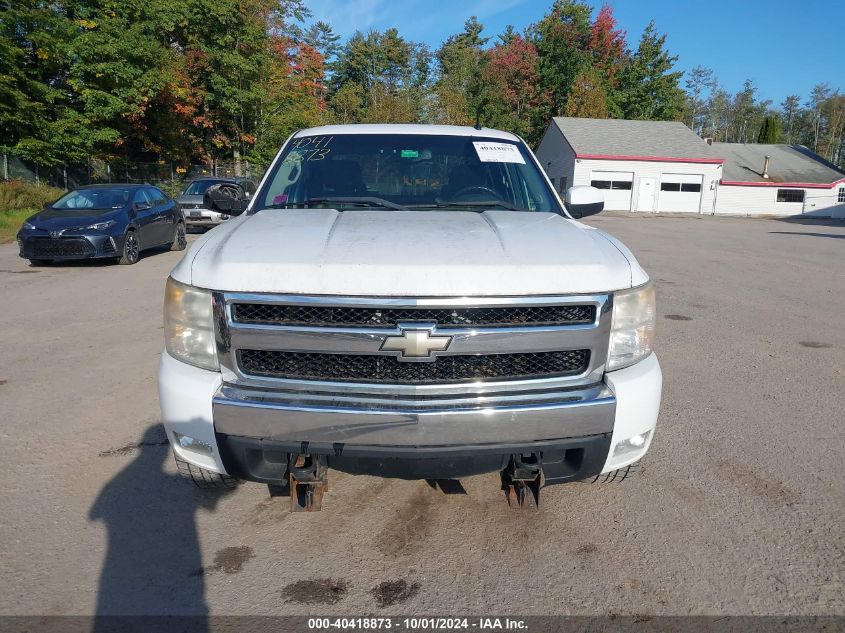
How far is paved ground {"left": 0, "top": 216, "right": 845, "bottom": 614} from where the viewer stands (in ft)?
8.18

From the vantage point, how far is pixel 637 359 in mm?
2715

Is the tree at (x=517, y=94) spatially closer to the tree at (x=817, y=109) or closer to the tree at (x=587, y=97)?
the tree at (x=587, y=97)

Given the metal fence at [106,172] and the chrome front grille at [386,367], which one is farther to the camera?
the metal fence at [106,172]

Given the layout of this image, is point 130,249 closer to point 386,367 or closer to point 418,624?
point 386,367

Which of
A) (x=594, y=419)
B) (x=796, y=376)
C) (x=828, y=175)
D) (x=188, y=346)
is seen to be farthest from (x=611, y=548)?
(x=828, y=175)

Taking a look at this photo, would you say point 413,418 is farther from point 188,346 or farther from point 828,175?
point 828,175

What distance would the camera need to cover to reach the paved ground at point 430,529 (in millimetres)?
2494

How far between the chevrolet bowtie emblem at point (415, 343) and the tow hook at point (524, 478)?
577 mm

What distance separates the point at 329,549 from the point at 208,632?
0.64m

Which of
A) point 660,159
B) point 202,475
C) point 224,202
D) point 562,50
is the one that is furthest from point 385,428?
point 562,50

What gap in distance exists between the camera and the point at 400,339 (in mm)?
2361

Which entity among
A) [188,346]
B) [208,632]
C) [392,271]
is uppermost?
[392,271]

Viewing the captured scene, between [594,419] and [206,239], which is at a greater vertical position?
[206,239]

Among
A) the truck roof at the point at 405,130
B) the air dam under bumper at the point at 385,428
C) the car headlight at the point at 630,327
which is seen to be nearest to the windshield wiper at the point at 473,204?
the truck roof at the point at 405,130
